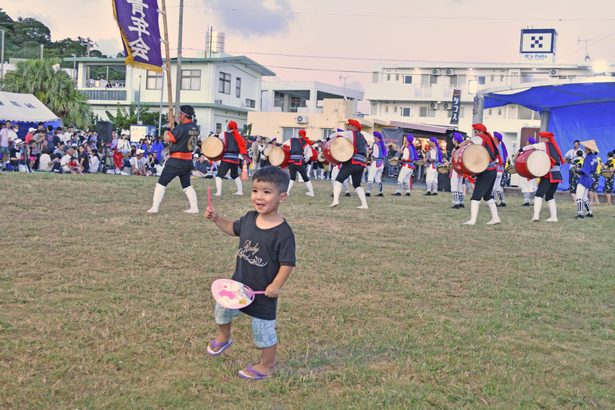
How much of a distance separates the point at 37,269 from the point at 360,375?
3500 millimetres

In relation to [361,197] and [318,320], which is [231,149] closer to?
[361,197]

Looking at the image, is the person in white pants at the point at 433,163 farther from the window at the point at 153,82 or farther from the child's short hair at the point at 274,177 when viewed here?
the window at the point at 153,82

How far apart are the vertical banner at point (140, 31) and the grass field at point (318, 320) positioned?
9.57m

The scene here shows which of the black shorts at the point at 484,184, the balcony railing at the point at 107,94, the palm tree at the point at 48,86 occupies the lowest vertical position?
the black shorts at the point at 484,184

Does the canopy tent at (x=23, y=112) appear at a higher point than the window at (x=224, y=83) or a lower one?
lower

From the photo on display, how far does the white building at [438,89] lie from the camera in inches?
1881

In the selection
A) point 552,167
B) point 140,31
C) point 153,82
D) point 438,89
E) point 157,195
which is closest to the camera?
point 157,195

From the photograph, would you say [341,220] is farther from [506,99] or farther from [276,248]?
[506,99]

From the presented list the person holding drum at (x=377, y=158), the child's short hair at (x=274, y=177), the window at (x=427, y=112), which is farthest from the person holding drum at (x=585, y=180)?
the window at (x=427, y=112)

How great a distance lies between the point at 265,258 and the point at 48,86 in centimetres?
3152

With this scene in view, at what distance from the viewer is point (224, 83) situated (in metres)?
40.5

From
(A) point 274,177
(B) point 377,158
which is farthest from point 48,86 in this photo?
(A) point 274,177

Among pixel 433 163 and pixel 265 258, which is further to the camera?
pixel 433 163

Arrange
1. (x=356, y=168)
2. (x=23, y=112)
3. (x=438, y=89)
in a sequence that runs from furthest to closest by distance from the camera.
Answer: (x=438, y=89)
(x=23, y=112)
(x=356, y=168)
